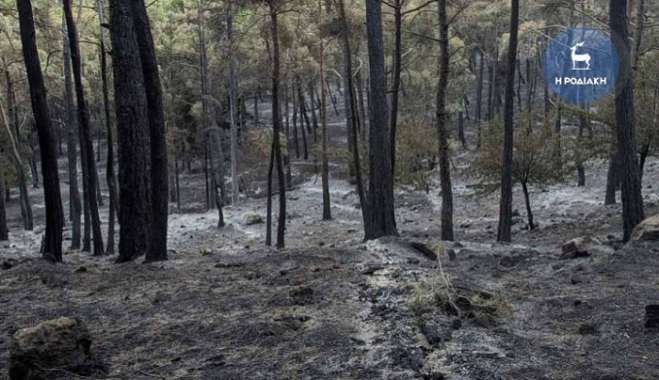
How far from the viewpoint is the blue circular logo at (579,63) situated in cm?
2515

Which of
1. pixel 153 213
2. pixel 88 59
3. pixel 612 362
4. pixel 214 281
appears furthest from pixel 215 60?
pixel 612 362

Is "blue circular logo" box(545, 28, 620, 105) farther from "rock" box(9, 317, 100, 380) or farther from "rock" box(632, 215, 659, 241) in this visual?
"rock" box(9, 317, 100, 380)

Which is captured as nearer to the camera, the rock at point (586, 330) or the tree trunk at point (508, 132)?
the rock at point (586, 330)

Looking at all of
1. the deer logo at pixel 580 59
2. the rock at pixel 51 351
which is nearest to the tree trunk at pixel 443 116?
the rock at pixel 51 351

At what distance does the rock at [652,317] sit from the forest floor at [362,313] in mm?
113

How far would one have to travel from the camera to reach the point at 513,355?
4836 mm

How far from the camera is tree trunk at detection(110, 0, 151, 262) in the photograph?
10719 mm

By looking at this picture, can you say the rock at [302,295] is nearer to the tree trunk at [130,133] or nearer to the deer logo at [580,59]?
the tree trunk at [130,133]

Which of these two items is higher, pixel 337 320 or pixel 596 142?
pixel 596 142

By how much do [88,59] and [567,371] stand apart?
111ft

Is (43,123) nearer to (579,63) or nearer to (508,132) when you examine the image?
(508,132)

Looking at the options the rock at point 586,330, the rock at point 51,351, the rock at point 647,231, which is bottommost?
the rock at point 586,330

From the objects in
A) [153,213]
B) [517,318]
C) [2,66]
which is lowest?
[517,318]

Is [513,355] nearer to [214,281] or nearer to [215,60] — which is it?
[214,281]
